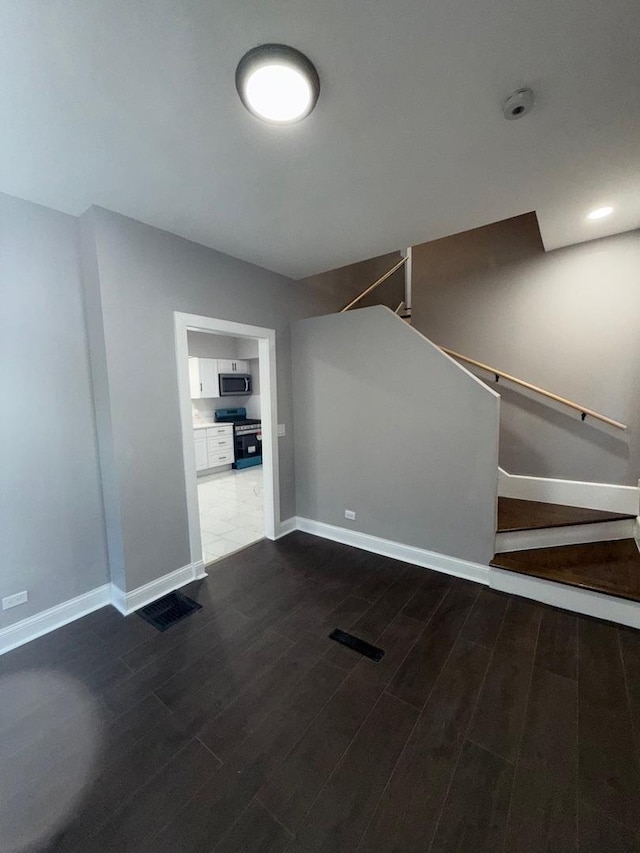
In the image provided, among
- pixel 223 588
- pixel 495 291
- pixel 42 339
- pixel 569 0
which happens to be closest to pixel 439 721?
pixel 223 588

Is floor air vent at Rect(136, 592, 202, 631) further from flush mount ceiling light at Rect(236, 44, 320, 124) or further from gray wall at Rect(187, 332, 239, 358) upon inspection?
gray wall at Rect(187, 332, 239, 358)

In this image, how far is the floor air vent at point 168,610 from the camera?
2.23 metres

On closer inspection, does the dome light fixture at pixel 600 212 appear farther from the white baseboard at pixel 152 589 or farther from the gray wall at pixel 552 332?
the white baseboard at pixel 152 589

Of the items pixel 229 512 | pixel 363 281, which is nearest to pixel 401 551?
pixel 229 512

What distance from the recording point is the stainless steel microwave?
6.36 meters

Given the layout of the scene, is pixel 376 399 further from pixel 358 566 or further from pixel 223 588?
pixel 223 588

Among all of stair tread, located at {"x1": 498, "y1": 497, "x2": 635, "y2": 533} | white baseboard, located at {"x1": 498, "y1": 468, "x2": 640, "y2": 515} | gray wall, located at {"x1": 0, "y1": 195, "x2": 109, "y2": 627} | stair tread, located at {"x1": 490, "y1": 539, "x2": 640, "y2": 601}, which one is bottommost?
stair tread, located at {"x1": 490, "y1": 539, "x2": 640, "y2": 601}

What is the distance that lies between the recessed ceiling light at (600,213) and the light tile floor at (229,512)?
400 cm

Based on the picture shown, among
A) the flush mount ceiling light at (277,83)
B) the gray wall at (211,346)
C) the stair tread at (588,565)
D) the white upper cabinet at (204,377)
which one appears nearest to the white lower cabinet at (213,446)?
the white upper cabinet at (204,377)

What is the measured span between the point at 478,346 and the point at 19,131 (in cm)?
380

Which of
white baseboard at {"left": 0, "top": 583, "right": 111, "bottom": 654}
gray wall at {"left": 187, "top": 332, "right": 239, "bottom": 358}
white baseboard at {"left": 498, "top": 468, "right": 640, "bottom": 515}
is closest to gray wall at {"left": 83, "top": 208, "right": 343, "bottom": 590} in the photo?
white baseboard at {"left": 0, "top": 583, "right": 111, "bottom": 654}

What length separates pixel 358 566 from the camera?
2881 millimetres

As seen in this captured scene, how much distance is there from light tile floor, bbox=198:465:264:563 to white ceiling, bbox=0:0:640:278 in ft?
9.47

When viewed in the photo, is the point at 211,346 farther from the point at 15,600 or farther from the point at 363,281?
the point at 15,600
